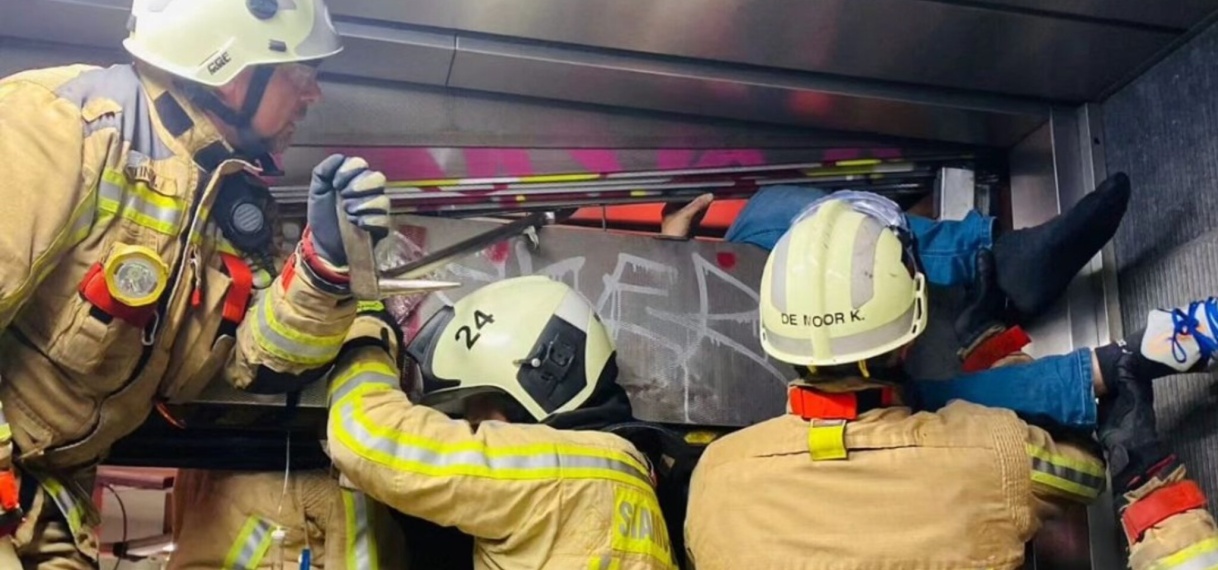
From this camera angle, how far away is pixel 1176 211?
263 cm

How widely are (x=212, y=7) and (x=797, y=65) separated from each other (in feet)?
4.32

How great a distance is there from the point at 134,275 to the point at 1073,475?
171cm

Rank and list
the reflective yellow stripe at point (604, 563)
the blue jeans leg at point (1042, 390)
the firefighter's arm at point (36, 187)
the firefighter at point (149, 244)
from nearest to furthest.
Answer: the firefighter's arm at point (36, 187)
the firefighter at point (149, 244)
the reflective yellow stripe at point (604, 563)
the blue jeans leg at point (1042, 390)

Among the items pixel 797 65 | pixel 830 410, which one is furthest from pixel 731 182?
pixel 830 410

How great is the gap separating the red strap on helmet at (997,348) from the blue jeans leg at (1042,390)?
0.24 meters

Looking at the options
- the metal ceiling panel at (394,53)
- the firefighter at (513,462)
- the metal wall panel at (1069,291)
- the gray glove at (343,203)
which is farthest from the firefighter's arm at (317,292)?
the metal wall panel at (1069,291)

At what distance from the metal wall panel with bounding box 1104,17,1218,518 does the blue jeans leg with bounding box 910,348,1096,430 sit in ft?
0.95

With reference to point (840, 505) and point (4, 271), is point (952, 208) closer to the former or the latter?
point (840, 505)

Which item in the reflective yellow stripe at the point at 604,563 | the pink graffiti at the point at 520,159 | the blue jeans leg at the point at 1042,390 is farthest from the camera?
the pink graffiti at the point at 520,159

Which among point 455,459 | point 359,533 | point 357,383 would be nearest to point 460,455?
point 455,459

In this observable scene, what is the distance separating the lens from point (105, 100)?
224 centimetres

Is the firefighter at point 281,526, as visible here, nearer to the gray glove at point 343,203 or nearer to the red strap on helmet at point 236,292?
the red strap on helmet at point 236,292

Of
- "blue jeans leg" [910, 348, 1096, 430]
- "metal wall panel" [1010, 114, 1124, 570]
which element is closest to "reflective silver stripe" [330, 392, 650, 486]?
"blue jeans leg" [910, 348, 1096, 430]

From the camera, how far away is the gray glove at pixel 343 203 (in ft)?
7.00
